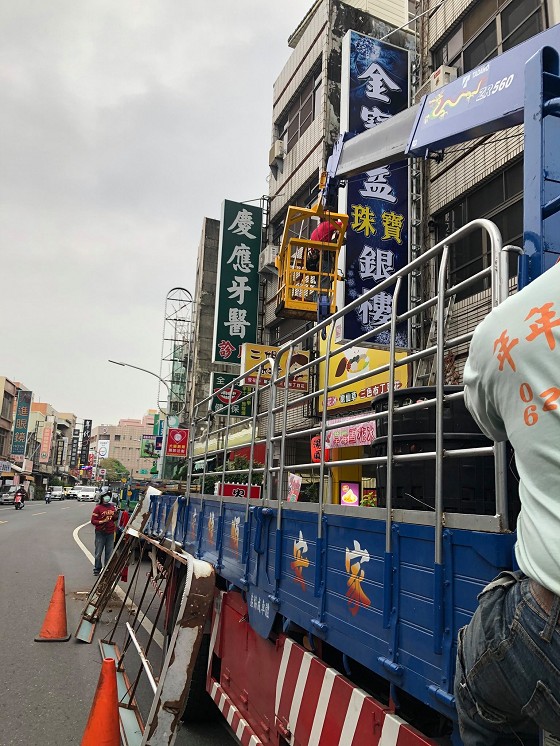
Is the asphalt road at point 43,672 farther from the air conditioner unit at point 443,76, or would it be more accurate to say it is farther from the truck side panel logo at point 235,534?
the air conditioner unit at point 443,76

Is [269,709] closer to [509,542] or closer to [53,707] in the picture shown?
[509,542]

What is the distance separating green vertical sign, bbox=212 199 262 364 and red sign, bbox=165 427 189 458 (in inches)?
201

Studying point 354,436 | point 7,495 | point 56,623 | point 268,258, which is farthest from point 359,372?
point 7,495

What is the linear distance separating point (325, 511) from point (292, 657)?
2.99 feet

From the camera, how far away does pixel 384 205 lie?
1194 centimetres

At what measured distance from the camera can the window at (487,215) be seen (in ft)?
33.4

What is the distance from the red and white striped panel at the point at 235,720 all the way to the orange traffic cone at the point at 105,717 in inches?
27.8

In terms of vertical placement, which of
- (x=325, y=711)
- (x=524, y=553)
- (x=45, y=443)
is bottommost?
(x=325, y=711)

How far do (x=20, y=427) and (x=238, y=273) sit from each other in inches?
2590

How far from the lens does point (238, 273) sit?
21578mm

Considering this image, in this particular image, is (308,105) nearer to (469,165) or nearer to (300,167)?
(300,167)

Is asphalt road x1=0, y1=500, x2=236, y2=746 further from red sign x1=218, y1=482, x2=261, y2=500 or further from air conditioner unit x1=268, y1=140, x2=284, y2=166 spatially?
air conditioner unit x1=268, y1=140, x2=284, y2=166

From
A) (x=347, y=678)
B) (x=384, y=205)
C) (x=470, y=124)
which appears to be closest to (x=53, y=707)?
(x=347, y=678)

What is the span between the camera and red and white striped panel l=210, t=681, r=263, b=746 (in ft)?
11.5
